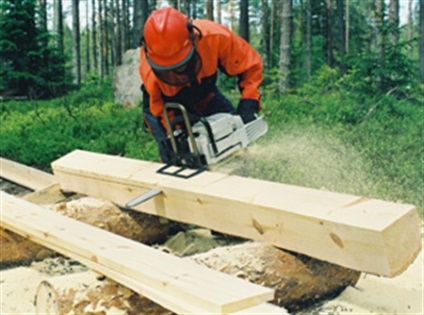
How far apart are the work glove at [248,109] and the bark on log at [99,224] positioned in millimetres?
1018

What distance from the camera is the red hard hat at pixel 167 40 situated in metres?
3.88

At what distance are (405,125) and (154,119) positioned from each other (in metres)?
4.23

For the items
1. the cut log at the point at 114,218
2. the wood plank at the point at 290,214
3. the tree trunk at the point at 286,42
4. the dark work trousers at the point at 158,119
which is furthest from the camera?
the tree trunk at the point at 286,42

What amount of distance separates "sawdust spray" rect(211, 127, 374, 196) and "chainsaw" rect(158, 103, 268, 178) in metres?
0.56

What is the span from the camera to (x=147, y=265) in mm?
2689

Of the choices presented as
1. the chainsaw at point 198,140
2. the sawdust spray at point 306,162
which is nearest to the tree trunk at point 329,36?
the sawdust spray at point 306,162

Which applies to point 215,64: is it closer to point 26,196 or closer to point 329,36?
point 26,196

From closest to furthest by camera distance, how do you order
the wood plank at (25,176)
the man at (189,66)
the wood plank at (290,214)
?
the wood plank at (290,214) → the man at (189,66) → the wood plank at (25,176)

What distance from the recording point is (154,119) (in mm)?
4512

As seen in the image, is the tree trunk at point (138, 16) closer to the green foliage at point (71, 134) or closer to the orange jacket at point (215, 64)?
the green foliage at point (71, 134)

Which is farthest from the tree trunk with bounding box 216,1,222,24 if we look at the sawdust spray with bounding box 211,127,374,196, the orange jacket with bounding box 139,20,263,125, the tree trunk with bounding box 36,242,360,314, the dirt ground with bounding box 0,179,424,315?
the tree trunk with bounding box 36,242,360,314

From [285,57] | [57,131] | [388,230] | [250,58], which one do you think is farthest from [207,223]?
[285,57]

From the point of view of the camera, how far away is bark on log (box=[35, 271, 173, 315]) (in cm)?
276

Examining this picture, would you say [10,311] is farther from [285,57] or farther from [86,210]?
[285,57]
